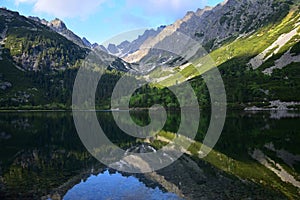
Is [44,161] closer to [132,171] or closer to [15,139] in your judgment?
[132,171]

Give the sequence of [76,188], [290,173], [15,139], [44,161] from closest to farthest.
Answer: [76,188], [290,173], [44,161], [15,139]

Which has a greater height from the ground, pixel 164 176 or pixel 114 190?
pixel 164 176

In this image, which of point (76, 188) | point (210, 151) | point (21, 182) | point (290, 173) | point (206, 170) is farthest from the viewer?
point (210, 151)

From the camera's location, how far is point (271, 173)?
112ft

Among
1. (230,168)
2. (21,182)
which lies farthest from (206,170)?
(21,182)

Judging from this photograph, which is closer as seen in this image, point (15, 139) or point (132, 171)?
point (132, 171)

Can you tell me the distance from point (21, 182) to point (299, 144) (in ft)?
137

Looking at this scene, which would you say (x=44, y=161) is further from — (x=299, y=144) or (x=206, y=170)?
(x=299, y=144)

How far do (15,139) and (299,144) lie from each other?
54.4 metres

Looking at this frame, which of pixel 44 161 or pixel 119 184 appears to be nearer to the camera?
pixel 119 184

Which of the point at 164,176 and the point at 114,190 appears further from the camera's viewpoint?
the point at 164,176

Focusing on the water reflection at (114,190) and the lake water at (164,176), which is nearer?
the water reflection at (114,190)

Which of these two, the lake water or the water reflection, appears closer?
the water reflection

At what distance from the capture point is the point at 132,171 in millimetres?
37625
